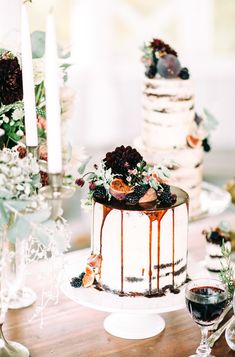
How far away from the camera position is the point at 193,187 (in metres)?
2.41

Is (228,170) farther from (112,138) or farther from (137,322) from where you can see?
(137,322)

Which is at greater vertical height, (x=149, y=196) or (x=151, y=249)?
(x=149, y=196)

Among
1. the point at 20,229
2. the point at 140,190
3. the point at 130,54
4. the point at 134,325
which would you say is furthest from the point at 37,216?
the point at 130,54

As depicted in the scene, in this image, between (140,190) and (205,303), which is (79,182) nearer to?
(140,190)

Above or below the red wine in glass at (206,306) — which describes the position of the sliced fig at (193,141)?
above

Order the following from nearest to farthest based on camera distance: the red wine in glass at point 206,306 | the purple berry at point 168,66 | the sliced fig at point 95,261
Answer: the red wine in glass at point 206,306, the sliced fig at point 95,261, the purple berry at point 168,66

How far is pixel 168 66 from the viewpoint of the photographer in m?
2.34

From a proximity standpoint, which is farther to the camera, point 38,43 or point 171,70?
point 171,70

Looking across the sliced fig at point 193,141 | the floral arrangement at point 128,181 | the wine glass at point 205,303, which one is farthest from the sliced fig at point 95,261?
the sliced fig at point 193,141

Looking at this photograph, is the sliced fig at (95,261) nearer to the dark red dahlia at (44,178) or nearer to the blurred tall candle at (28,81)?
the dark red dahlia at (44,178)

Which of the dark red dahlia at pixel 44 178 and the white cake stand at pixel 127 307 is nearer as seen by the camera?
the white cake stand at pixel 127 307

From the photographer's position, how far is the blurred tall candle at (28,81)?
1.50 m

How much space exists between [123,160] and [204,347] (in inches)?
18.6

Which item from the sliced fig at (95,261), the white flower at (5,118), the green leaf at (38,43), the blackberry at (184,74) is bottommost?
the sliced fig at (95,261)
